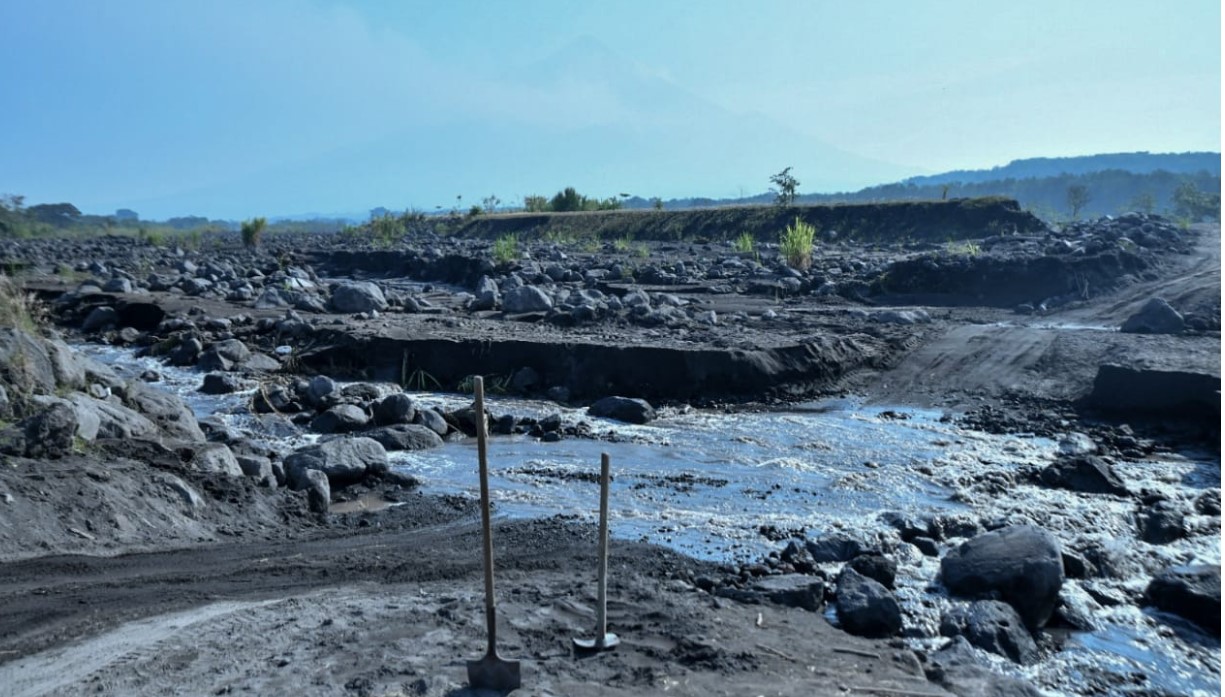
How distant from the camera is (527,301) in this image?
1658 centimetres

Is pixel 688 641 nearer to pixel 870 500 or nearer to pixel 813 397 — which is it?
pixel 870 500

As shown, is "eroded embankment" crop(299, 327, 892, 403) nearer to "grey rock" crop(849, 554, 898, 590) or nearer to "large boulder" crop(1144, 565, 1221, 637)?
"grey rock" crop(849, 554, 898, 590)

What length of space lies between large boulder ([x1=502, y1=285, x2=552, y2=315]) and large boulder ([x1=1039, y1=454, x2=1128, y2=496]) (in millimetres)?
9587

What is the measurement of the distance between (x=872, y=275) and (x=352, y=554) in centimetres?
1653

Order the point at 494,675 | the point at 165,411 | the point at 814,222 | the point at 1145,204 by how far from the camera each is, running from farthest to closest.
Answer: the point at 1145,204
the point at 814,222
the point at 165,411
the point at 494,675

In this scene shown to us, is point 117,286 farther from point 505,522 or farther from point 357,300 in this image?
point 505,522

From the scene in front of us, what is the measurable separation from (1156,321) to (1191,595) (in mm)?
9479

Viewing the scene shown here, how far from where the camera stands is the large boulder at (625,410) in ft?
35.7

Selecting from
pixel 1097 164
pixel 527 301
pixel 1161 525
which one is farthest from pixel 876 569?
pixel 1097 164

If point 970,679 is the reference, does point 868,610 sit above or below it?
above

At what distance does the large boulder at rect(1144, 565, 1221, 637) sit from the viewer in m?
5.54

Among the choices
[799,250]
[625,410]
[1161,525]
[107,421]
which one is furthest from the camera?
[799,250]

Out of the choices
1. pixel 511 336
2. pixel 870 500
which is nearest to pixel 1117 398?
pixel 870 500

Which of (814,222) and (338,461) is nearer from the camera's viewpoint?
(338,461)
